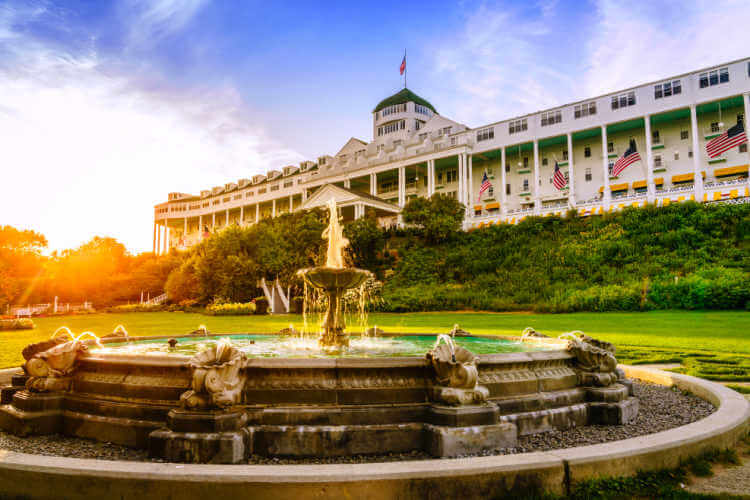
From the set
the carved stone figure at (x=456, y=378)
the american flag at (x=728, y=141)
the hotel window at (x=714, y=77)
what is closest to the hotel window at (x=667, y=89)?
the hotel window at (x=714, y=77)

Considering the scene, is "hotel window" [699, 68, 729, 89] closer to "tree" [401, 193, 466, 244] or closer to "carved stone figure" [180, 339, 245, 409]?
"tree" [401, 193, 466, 244]

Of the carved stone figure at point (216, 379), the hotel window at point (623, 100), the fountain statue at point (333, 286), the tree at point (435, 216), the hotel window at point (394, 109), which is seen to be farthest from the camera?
the hotel window at point (394, 109)

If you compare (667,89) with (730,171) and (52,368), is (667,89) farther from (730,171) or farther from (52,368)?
(52,368)

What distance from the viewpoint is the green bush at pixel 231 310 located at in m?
36.9

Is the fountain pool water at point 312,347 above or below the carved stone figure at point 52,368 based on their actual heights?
below

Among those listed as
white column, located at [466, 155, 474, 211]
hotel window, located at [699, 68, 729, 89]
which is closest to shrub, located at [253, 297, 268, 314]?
white column, located at [466, 155, 474, 211]

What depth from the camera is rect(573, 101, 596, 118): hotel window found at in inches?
1886

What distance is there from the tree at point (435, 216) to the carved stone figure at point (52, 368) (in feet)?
131

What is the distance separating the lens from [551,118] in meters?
50.5

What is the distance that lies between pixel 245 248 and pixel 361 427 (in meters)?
41.9

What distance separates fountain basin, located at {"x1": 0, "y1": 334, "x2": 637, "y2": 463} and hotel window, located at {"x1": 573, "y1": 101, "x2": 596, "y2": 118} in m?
48.7

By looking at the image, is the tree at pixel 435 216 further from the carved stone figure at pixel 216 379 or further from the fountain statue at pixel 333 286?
the carved stone figure at pixel 216 379

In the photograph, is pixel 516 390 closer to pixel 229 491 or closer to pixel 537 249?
pixel 229 491

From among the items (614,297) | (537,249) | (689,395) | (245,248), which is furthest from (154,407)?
(245,248)
